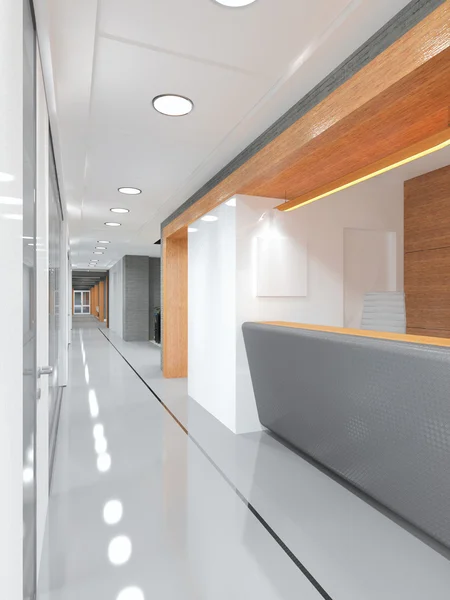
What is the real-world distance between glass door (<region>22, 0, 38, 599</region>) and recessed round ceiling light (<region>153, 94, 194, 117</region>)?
1018 millimetres

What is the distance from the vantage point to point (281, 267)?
4047 millimetres

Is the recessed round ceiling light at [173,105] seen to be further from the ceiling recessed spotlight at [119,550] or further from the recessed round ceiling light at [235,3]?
the ceiling recessed spotlight at [119,550]

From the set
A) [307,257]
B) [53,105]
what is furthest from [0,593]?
[307,257]

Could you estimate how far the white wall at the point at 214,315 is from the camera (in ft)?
13.3

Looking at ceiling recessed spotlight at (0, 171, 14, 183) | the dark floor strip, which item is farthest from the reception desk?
ceiling recessed spotlight at (0, 171, 14, 183)

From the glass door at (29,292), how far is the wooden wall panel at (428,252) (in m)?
4.08

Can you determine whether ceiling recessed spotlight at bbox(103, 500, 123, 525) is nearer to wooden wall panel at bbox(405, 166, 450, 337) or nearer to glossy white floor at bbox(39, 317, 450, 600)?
glossy white floor at bbox(39, 317, 450, 600)

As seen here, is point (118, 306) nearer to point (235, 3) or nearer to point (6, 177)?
point (235, 3)

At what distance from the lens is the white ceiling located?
6.40 ft

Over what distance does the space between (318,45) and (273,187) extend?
5.14 ft

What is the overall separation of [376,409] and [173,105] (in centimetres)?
251

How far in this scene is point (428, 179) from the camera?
177 inches

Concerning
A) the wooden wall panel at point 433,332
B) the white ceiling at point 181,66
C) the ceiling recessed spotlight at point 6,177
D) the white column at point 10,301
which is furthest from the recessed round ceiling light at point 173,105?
the wooden wall panel at point 433,332

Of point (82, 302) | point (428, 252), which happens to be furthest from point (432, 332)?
point (82, 302)
